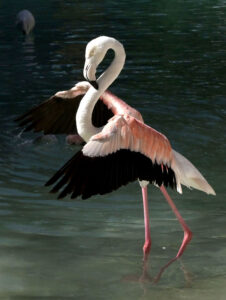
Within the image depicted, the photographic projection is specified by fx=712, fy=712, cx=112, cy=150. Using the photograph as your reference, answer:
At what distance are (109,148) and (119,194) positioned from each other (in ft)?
8.26

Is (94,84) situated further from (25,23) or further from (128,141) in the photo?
(25,23)

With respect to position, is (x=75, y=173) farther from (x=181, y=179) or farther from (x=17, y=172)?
(x=17, y=172)

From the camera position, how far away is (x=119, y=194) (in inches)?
301

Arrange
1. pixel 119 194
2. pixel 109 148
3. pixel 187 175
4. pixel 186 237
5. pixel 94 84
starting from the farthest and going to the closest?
pixel 119 194 < pixel 186 237 < pixel 187 175 < pixel 94 84 < pixel 109 148

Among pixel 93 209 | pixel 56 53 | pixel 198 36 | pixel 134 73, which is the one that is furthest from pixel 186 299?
pixel 198 36

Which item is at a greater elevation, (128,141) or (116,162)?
(128,141)

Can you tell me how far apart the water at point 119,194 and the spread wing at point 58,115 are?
91 centimetres

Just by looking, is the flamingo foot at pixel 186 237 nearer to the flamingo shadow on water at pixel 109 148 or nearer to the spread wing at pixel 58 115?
the flamingo shadow on water at pixel 109 148

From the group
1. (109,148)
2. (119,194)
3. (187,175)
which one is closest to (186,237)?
(187,175)

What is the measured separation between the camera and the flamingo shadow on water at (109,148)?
16.6ft

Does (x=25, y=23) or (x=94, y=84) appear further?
(x=25, y=23)

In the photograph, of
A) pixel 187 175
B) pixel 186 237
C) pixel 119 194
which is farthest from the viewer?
pixel 119 194

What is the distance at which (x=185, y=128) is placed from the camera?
999 cm

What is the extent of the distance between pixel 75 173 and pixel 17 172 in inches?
137
